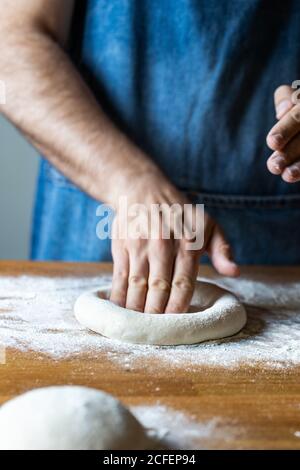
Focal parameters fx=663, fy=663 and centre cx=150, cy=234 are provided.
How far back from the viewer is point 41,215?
5.61 ft

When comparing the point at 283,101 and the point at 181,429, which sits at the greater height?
the point at 283,101

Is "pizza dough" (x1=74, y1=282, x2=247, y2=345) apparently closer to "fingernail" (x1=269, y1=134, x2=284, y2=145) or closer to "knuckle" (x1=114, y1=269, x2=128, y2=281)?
"knuckle" (x1=114, y1=269, x2=128, y2=281)

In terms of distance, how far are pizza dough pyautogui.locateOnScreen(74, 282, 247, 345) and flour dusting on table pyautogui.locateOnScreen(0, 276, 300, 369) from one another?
0.01 meters

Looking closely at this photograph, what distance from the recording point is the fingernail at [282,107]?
1.26 meters

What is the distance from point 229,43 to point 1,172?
1.21 m

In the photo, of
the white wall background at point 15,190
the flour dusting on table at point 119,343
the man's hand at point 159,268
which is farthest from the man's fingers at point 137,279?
the white wall background at point 15,190

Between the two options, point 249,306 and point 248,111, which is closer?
point 249,306

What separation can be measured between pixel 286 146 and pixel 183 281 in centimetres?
30

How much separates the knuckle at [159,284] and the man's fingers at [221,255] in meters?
0.10

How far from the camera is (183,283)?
1.15 metres

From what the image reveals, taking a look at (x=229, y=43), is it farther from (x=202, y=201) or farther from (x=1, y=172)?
(x=1, y=172)

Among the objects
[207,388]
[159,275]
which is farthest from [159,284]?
[207,388]

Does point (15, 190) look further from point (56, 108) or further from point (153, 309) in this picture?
point (153, 309)

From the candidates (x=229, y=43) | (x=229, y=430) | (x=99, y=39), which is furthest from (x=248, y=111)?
(x=229, y=430)
